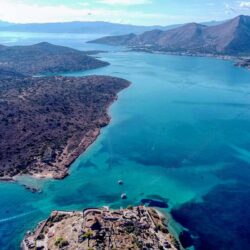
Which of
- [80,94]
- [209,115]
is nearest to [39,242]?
[209,115]

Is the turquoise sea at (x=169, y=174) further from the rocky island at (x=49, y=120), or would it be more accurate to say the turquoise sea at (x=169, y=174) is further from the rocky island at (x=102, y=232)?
the rocky island at (x=49, y=120)

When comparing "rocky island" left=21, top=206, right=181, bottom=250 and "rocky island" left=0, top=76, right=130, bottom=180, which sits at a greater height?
"rocky island" left=21, top=206, right=181, bottom=250

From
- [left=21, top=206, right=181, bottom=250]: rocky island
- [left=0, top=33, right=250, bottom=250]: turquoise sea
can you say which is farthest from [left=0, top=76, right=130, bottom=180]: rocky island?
[left=21, top=206, right=181, bottom=250]: rocky island

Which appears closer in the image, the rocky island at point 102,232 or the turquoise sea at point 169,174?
the rocky island at point 102,232

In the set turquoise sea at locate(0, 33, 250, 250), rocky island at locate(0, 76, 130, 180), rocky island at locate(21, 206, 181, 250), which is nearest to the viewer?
rocky island at locate(21, 206, 181, 250)

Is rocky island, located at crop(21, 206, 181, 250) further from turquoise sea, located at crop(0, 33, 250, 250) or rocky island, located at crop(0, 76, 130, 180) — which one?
rocky island, located at crop(0, 76, 130, 180)

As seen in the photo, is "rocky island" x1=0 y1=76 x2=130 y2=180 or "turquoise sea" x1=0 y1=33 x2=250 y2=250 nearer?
"turquoise sea" x1=0 y1=33 x2=250 y2=250

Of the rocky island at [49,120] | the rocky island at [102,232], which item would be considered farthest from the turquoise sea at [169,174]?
the rocky island at [49,120]
